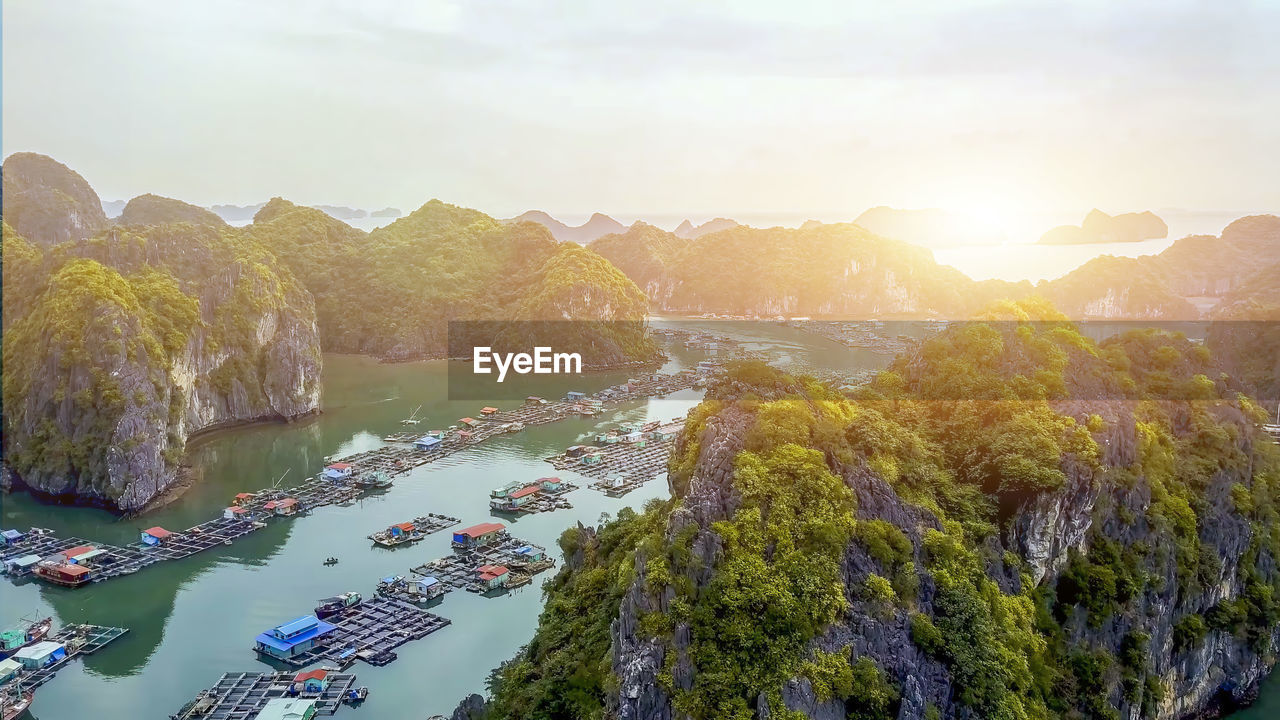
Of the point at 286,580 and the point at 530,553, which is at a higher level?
the point at 530,553

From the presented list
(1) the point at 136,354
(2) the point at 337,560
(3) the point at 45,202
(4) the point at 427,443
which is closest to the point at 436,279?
(3) the point at 45,202

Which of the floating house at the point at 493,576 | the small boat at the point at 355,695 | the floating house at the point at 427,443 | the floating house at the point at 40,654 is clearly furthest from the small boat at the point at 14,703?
the floating house at the point at 427,443

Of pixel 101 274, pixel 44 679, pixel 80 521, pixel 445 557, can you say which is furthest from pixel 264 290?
pixel 44 679

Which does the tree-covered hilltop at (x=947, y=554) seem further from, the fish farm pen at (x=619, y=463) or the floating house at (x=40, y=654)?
the fish farm pen at (x=619, y=463)

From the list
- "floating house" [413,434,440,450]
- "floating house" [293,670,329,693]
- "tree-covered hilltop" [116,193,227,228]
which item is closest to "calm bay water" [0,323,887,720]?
"floating house" [293,670,329,693]

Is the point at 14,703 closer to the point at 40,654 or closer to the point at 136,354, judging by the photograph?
the point at 40,654
